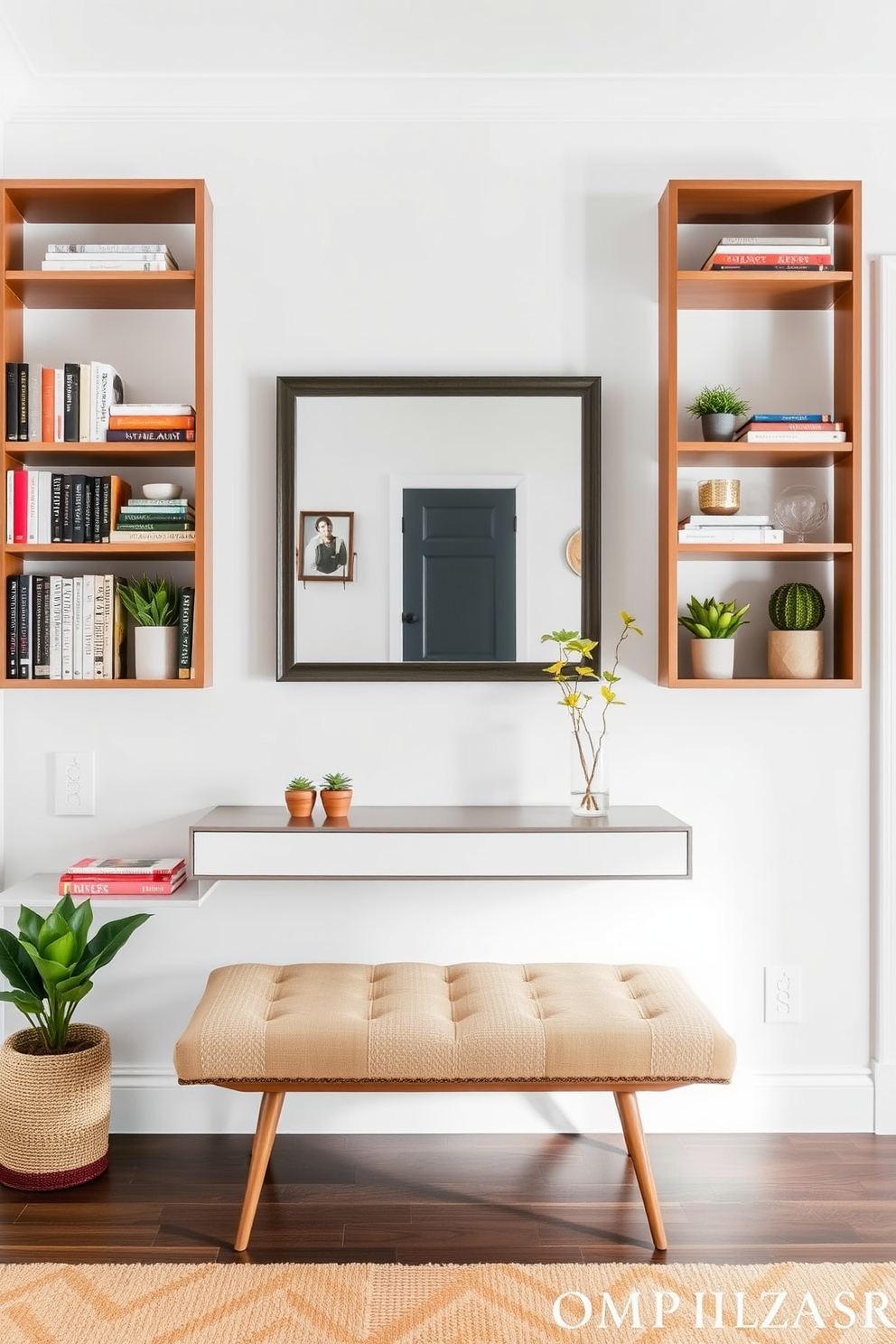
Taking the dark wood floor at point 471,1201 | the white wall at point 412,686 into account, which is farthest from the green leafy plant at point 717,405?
the dark wood floor at point 471,1201

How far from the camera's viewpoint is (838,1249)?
197 centimetres

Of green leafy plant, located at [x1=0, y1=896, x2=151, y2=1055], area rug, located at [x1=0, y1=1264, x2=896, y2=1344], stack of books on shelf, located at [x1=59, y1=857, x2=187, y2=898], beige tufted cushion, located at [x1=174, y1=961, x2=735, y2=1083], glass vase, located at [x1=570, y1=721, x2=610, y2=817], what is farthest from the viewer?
glass vase, located at [x1=570, y1=721, x2=610, y2=817]

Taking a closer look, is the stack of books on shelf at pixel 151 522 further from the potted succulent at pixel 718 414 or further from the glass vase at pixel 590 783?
the potted succulent at pixel 718 414

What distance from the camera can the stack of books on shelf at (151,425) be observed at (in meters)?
2.32

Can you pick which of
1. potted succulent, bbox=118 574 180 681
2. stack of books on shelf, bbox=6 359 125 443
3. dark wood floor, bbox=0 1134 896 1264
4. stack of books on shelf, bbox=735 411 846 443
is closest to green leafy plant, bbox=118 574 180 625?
potted succulent, bbox=118 574 180 681

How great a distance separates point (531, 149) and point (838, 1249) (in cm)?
258

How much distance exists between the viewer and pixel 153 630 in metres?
2.33

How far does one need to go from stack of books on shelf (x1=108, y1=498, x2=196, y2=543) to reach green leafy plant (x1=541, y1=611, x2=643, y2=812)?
0.92 m

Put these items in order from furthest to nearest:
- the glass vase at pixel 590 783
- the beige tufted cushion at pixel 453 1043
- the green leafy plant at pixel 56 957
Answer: the glass vase at pixel 590 783 < the green leafy plant at pixel 56 957 < the beige tufted cushion at pixel 453 1043

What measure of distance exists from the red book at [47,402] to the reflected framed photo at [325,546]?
24.2 inches

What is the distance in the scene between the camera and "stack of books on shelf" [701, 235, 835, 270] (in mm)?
2334

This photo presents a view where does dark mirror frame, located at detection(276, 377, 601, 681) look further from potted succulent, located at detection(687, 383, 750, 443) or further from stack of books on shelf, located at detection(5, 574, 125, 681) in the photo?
stack of books on shelf, located at detection(5, 574, 125, 681)

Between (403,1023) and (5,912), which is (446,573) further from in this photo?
(5,912)

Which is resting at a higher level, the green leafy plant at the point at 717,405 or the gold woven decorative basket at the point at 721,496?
the green leafy plant at the point at 717,405
